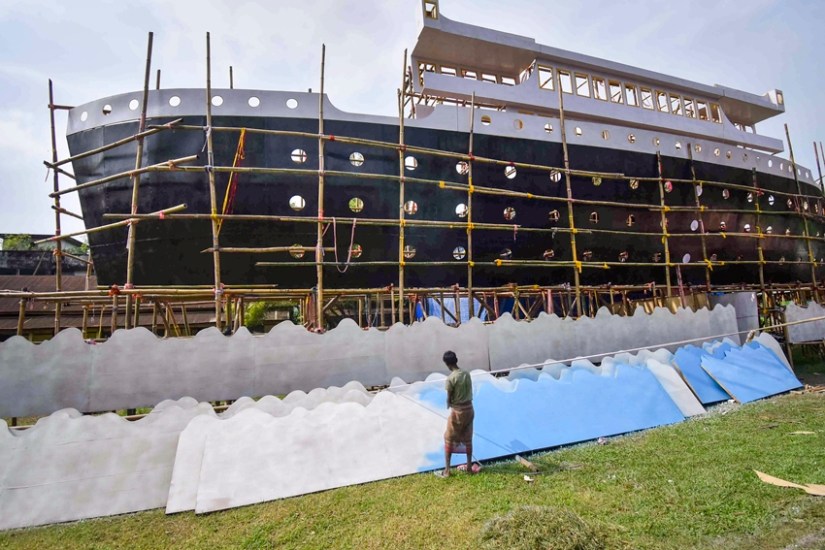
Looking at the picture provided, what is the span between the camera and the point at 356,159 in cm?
862

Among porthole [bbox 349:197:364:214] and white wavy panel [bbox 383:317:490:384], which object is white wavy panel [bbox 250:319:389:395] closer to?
white wavy panel [bbox 383:317:490:384]

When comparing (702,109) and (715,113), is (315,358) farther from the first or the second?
(715,113)

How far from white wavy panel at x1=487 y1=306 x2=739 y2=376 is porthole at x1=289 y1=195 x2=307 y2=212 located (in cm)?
410

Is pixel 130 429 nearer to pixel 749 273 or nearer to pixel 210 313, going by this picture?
pixel 210 313

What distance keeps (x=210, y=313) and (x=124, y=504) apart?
35.3 ft

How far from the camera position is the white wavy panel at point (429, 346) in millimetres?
6785

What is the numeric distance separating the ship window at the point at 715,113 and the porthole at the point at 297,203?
47.3 ft

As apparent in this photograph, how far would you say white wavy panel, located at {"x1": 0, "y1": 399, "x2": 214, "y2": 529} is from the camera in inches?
147

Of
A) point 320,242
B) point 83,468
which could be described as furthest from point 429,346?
point 83,468

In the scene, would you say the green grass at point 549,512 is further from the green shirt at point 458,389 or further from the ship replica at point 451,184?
the ship replica at point 451,184

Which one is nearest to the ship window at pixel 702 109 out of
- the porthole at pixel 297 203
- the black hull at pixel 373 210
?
the black hull at pixel 373 210

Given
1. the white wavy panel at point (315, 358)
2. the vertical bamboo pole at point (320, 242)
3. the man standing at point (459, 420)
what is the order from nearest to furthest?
the man standing at point (459, 420)
the white wavy panel at point (315, 358)
the vertical bamboo pole at point (320, 242)

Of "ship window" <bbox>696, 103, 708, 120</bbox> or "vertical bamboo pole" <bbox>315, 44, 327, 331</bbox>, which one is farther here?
"ship window" <bbox>696, 103, 708, 120</bbox>

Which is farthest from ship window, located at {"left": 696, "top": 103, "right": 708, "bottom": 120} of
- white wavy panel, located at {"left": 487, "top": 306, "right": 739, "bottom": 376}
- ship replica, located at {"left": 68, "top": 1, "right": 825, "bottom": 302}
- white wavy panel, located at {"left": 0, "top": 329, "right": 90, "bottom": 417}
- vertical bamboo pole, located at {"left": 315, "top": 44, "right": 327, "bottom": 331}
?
white wavy panel, located at {"left": 0, "top": 329, "right": 90, "bottom": 417}
